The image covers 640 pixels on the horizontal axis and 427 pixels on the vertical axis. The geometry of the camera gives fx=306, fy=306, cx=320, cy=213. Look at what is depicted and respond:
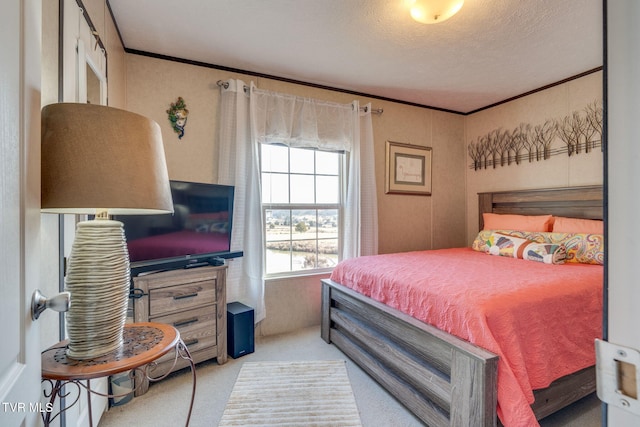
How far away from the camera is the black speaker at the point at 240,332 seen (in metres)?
2.49

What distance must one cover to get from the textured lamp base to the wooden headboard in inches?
145

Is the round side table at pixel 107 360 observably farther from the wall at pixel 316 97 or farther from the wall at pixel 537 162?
the wall at pixel 537 162

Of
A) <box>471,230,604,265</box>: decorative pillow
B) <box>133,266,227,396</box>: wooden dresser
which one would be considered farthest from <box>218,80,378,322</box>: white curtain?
<box>471,230,604,265</box>: decorative pillow

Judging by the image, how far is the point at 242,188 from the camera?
274cm

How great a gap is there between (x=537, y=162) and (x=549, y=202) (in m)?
0.46

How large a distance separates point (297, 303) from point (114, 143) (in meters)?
2.53

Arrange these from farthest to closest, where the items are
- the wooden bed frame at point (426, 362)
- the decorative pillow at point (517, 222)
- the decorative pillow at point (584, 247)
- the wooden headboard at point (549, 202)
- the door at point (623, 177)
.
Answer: the decorative pillow at point (517, 222) < the wooden headboard at point (549, 202) < the decorative pillow at point (584, 247) < the wooden bed frame at point (426, 362) < the door at point (623, 177)

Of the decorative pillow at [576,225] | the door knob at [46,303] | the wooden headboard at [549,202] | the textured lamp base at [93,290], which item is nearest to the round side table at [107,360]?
the textured lamp base at [93,290]

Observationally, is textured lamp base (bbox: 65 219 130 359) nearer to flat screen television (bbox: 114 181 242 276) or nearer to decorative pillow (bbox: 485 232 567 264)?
flat screen television (bbox: 114 181 242 276)

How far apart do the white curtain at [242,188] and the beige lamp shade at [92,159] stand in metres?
1.78

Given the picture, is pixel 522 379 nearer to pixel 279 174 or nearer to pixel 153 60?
pixel 279 174

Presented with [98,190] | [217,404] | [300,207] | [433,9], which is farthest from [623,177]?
[300,207]

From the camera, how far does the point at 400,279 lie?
2.10m

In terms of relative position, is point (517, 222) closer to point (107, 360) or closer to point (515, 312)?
point (515, 312)
